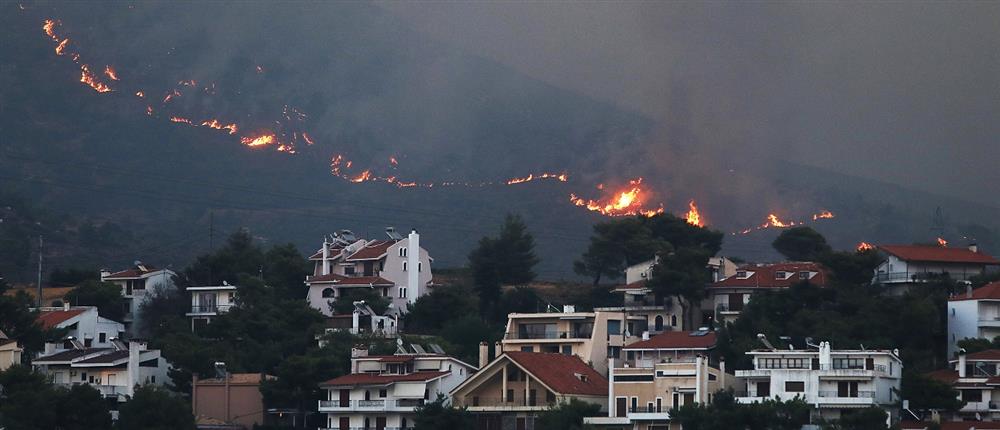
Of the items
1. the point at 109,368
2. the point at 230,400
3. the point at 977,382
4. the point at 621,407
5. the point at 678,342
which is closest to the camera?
the point at 977,382

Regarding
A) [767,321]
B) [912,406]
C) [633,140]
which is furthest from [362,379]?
[633,140]

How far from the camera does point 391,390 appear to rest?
268 feet

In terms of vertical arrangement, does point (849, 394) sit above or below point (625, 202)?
below

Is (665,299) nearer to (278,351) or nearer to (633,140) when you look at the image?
(278,351)

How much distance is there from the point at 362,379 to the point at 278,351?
10514mm

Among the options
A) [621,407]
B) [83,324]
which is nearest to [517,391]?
[621,407]

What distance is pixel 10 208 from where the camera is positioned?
165m

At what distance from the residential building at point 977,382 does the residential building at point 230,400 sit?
32.2 meters

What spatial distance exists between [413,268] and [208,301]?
12394 mm

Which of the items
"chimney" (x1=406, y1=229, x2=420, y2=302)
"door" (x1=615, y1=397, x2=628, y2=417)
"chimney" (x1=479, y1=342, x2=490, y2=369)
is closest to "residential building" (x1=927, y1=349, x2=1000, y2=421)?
"door" (x1=615, y1=397, x2=628, y2=417)

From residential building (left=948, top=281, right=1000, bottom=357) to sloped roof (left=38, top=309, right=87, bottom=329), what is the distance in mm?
47214

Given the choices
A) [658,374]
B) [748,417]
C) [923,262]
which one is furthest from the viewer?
[923,262]

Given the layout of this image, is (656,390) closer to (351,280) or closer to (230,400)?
(230,400)

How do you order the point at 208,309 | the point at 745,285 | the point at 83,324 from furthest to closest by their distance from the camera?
the point at 208,309, the point at 83,324, the point at 745,285
